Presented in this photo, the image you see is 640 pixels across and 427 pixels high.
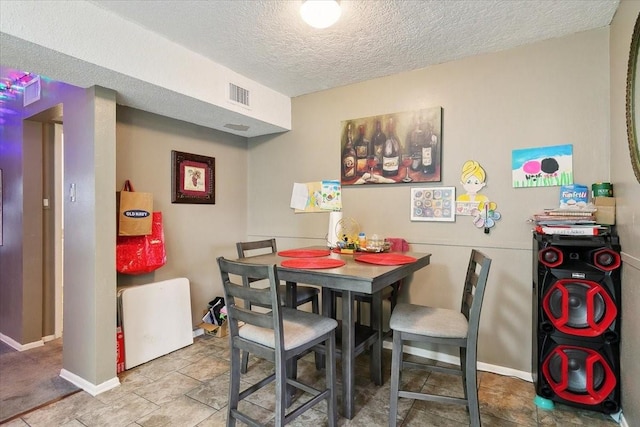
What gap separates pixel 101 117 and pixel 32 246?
1.63 meters

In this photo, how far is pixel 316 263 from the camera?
1888 mm

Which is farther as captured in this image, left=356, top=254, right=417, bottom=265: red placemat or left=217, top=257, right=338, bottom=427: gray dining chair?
left=356, top=254, right=417, bottom=265: red placemat

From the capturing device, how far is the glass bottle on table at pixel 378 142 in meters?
2.80

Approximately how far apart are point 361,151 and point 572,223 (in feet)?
5.34

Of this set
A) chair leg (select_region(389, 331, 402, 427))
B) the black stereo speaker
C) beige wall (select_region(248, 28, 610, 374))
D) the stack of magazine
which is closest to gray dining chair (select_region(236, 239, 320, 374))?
beige wall (select_region(248, 28, 610, 374))

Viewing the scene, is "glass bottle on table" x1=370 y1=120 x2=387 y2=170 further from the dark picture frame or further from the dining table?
the dark picture frame

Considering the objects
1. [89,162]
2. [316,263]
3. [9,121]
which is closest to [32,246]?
[9,121]

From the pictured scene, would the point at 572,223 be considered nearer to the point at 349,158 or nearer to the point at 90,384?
the point at 349,158

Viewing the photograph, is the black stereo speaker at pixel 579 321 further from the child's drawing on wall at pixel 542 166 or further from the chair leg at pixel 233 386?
the chair leg at pixel 233 386

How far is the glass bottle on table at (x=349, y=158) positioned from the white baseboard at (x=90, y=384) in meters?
2.37

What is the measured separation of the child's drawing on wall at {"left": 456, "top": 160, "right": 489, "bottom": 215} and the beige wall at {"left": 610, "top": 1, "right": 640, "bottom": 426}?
0.74 meters

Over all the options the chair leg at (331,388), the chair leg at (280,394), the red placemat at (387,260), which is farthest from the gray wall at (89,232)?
the red placemat at (387,260)

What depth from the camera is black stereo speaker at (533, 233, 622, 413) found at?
69.9 inches

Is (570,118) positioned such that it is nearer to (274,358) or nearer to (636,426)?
(636,426)
